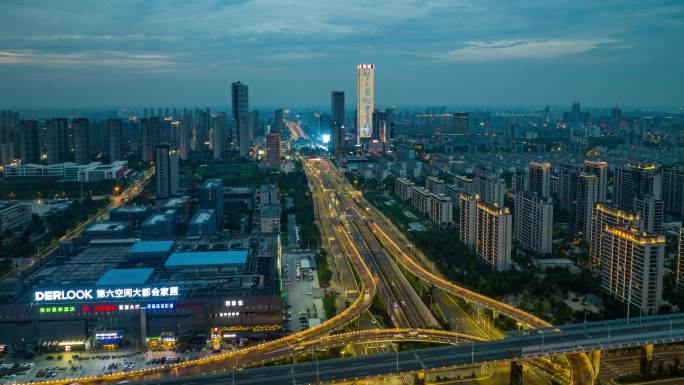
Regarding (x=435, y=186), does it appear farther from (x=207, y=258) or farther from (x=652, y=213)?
(x=207, y=258)

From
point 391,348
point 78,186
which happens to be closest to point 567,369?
point 391,348

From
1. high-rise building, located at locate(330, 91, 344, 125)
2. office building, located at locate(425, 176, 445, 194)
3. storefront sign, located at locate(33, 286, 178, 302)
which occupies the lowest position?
storefront sign, located at locate(33, 286, 178, 302)

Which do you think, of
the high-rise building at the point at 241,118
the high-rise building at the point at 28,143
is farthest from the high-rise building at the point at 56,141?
the high-rise building at the point at 241,118

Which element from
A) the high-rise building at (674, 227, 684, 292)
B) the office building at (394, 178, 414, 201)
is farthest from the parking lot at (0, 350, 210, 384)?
the office building at (394, 178, 414, 201)

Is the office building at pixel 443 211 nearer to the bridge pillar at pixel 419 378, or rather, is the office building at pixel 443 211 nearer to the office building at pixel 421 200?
the office building at pixel 421 200

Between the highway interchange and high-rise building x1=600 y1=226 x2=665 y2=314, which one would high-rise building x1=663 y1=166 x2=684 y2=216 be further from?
the highway interchange

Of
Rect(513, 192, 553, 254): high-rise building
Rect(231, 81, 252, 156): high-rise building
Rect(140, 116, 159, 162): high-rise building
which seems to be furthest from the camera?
Rect(231, 81, 252, 156): high-rise building

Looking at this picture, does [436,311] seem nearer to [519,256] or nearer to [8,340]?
[519,256]
